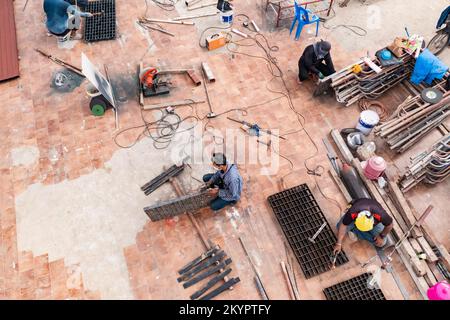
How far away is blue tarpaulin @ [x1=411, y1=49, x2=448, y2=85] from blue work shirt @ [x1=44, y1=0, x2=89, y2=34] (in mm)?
9334

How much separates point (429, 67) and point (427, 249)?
4.49 metres

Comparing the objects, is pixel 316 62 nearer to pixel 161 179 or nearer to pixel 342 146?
pixel 342 146

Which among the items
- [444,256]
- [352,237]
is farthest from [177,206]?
[444,256]

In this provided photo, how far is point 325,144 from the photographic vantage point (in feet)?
27.3

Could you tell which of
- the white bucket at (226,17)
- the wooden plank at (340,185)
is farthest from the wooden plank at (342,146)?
the white bucket at (226,17)

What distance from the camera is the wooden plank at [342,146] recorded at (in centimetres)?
804

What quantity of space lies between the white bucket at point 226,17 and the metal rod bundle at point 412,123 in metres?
5.51

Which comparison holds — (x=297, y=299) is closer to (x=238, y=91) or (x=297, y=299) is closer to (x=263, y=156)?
(x=263, y=156)

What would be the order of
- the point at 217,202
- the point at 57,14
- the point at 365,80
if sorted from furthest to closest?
A: the point at 57,14 < the point at 365,80 < the point at 217,202

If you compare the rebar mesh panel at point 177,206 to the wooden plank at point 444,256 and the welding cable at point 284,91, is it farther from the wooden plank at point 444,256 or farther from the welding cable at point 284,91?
the wooden plank at point 444,256

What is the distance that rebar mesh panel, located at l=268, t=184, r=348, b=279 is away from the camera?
22.4 ft

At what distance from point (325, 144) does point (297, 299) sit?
147 inches

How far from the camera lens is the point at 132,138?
8.34m
